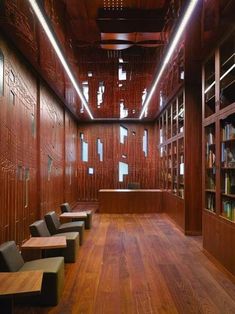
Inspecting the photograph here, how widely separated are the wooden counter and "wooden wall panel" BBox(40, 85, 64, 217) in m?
1.68

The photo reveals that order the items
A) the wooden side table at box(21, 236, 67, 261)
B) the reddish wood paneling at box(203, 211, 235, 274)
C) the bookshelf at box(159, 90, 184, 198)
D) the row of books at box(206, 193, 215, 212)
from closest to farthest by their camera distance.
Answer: the wooden side table at box(21, 236, 67, 261) → the reddish wood paneling at box(203, 211, 235, 274) → the row of books at box(206, 193, 215, 212) → the bookshelf at box(159, 90, 184, 198)

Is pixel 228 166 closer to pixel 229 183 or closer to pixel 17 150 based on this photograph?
pixel 229 183

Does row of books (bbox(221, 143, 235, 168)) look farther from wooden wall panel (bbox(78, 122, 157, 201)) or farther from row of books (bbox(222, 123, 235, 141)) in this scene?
wooden wall panel (bbox(78, 122, 157, 201))

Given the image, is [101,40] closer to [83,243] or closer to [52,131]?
[52,131]

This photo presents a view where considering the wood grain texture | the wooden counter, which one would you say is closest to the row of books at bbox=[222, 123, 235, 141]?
the wood grain texture

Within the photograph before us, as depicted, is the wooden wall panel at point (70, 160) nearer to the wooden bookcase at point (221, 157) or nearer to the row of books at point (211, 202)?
the row of books at point (211, 202)

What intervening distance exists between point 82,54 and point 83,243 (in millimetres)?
4274

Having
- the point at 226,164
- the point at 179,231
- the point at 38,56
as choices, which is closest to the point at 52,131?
the point at 38,56

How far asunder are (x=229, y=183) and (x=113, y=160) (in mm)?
9485

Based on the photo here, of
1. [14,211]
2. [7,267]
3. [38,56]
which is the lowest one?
[7,267]

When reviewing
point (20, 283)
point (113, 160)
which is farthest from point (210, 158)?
point (113, 160)

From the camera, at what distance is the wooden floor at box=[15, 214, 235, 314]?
3721 millimetres

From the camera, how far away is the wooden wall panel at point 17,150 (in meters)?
4.95

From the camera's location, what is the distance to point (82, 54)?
7359mm
